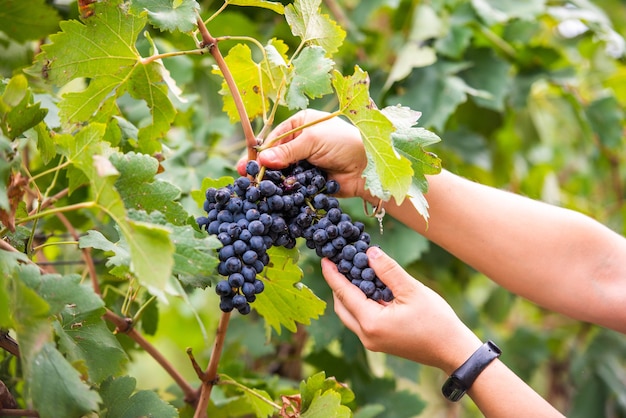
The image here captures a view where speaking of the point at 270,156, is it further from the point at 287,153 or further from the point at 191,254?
the point at 191,254

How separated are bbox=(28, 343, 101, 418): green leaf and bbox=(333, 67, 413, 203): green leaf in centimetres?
43

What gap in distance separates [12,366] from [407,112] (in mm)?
844

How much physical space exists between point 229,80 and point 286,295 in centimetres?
33

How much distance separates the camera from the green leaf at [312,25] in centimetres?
93

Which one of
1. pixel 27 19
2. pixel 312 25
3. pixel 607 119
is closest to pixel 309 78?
pixel 312 25

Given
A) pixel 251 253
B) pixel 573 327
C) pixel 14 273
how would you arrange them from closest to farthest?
pixel 14 273
pixel 251 253
pixel 573 327

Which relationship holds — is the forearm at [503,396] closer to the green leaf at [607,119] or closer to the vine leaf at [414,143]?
the vine leaf at [414,143]

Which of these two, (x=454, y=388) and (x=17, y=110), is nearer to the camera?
(x=17, y=110)

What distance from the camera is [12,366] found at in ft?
3.81

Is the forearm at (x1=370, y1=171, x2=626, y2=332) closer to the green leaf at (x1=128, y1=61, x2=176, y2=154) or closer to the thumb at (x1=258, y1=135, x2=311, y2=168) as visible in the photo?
the thumb at (x1=258, y1=135, x2=311, y2=168)

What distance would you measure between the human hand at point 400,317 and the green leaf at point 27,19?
0.78 metres

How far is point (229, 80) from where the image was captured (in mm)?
906

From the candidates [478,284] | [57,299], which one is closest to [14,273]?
[57,299]

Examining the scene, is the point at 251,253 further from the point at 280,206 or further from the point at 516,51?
the point at 516,51
